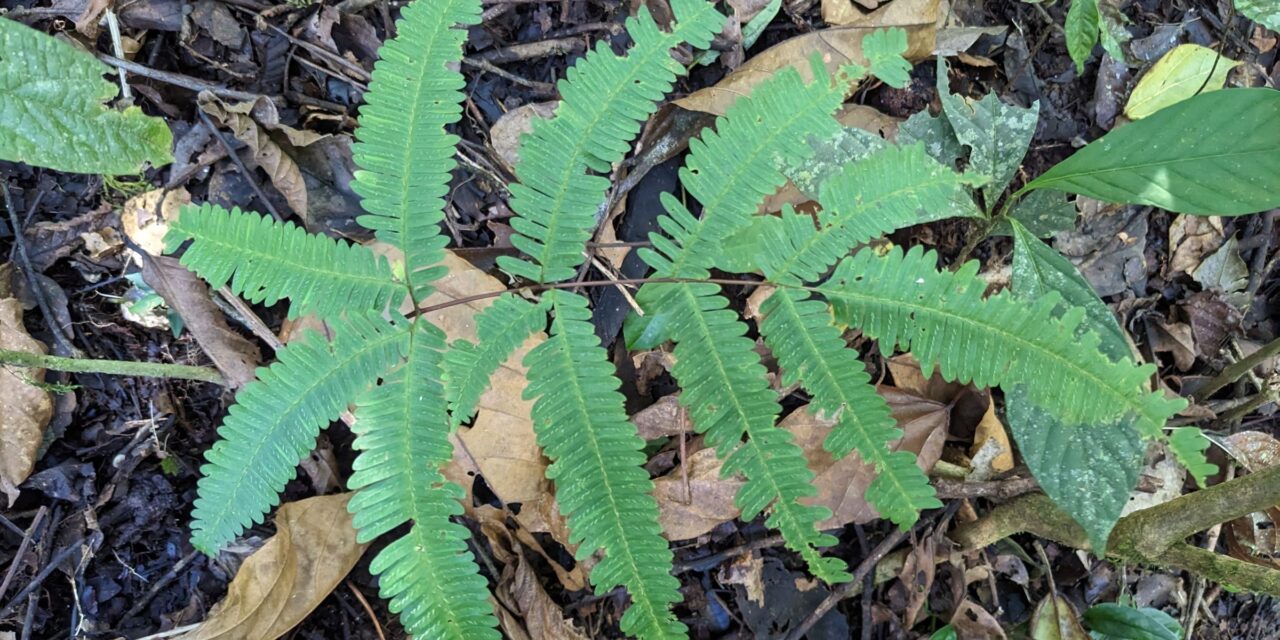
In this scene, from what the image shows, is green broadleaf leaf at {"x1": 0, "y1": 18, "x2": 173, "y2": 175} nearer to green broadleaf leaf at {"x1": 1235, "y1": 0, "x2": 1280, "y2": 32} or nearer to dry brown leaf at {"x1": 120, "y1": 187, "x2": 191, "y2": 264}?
dry brown leaf at {"x1": 120, "y1": 187, "x2": 191, "y2": 264}

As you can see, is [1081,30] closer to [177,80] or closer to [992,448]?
[992,448]

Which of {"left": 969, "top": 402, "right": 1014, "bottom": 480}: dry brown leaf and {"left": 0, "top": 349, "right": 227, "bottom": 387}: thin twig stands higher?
{"left": 0, "top": 349, "right": 227, "bottom": 387}: thin twig

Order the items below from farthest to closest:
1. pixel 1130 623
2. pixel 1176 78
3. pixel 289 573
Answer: pixel 1176 78 → pixel 1130 623 → pixel 289 573

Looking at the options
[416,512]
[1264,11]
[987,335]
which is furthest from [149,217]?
[1264,11]

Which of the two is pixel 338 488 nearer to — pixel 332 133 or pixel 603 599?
pixel 603 599

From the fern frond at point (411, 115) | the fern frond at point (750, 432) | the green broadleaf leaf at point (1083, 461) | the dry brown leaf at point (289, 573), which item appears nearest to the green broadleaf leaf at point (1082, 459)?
the green broadleaf leaf at point (1083, 461)

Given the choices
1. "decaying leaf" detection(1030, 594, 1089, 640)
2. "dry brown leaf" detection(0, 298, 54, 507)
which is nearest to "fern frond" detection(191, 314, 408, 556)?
"dry brown leaf" detection(0, 298, 54, 507)

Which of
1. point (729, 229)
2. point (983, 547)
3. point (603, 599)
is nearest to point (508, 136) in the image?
point (729, 229)
